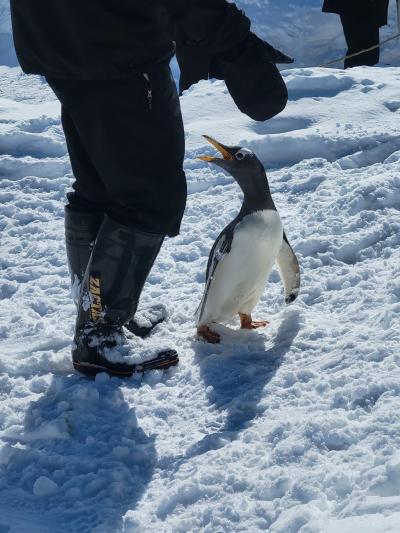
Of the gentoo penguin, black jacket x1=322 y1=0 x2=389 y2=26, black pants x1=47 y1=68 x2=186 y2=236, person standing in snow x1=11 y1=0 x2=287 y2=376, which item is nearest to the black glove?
person standing in snow x1=11 y1=0 x2=287 y2=376

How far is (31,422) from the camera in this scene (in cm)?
197

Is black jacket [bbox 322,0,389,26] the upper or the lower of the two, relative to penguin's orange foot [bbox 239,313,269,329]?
lower

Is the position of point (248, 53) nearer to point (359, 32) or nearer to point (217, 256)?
point (217, 256)

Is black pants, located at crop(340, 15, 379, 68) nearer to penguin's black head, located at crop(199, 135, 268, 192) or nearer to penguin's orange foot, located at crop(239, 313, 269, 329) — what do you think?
penguin's black head, located at crop(199, 135, 268, 192)

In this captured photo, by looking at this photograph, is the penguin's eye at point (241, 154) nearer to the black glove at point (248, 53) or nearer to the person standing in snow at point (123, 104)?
the person standing in snow at point (123, 104)

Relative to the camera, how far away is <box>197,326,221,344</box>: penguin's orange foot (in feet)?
7.93

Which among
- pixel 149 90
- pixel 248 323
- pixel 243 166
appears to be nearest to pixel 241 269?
pixel 248 323

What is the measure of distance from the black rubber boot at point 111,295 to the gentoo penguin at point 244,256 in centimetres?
29

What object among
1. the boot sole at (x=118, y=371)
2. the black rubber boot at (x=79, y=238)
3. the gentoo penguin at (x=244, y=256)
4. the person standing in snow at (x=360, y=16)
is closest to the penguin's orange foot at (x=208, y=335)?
the gentoo penguin at (x=244, y=256)

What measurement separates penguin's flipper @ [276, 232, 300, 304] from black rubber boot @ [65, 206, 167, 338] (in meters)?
0.45

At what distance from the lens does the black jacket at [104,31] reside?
6.31 ft

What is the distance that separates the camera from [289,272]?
8.48 feet

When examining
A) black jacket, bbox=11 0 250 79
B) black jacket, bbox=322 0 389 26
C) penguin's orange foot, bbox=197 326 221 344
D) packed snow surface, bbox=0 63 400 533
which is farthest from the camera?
black jacket, bbox=322 0 389 26

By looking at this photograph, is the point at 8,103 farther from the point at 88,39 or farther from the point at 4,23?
the point at 4,23
